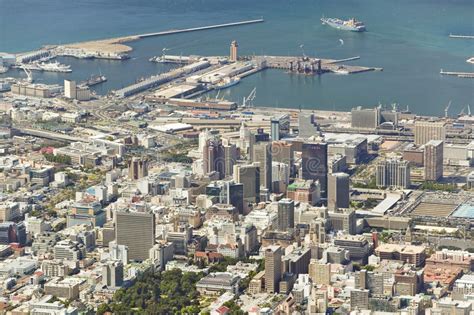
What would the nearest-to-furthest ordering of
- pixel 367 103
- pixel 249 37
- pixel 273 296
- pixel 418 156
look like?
pixel 273 296
pixel 418 156
pixel 367 103
pixel 249 37

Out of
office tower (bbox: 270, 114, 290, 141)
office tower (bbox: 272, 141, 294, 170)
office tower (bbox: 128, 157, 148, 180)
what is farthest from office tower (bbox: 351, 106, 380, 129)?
office tower (bbox: 128, 157, 148, 180)

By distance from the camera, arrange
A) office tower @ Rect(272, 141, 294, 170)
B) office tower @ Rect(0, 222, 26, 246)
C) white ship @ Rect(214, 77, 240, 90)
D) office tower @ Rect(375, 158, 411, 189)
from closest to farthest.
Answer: office tower @ Rect(0, 222, 26, 246)
office tower @ Rect(375, 158, 411, 189)
office tower @ Rect(272, 141, 294, 170)
white ship @ Rect(214, 77, 240, 90)

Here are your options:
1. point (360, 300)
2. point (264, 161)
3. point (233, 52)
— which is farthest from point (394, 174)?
point (233, 52)

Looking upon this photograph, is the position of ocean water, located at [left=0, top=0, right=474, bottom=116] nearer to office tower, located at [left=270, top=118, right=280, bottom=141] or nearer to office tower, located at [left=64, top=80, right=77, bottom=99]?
office tower, located at [left=64, top=80, right=77, bottom=99]

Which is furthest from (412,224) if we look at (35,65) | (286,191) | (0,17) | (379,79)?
(0,17)

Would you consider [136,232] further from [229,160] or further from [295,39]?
[295,39]

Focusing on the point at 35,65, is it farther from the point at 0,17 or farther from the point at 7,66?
the point at 0,17
